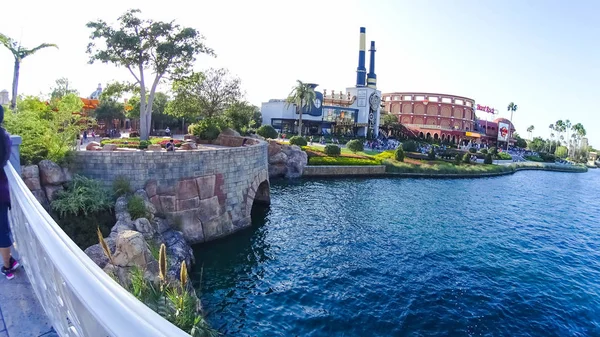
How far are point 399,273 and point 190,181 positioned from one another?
10.8 m

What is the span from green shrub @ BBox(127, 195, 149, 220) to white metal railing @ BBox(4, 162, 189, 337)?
11.1 metres

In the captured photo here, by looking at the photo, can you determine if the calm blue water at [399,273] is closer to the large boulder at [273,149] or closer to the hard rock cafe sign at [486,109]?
the large boulder at [273,149]

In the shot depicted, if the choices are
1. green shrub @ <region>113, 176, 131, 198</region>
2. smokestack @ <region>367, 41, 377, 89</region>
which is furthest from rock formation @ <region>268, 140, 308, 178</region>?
smokestack @ <region>367, 41, 377, 89</region>

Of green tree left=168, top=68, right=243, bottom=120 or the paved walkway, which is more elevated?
green tree left=168, top=68, right=243, bottom=120

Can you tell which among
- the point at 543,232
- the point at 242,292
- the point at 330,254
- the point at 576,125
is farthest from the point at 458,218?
the point at 576,125

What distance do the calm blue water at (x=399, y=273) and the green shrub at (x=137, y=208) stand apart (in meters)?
3.33

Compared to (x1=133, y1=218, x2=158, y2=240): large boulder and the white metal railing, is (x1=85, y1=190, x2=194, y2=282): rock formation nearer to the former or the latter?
(x1=133, y1=218, x2=158, y2=240): large boulder

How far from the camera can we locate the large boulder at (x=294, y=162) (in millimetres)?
38859

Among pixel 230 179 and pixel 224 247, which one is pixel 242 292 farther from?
pixel 230 179

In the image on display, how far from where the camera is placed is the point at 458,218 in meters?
27.0

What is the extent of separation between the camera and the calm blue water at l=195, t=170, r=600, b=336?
12.8 meters

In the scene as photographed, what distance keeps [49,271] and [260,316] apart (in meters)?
10.1

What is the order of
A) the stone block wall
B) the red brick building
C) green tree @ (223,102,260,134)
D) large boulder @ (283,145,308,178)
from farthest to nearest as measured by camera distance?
1. the red brick building
2. green tree @ (223,102,260,134)
3. large boulder @ (283,145,308,178)
4. the stone block wall

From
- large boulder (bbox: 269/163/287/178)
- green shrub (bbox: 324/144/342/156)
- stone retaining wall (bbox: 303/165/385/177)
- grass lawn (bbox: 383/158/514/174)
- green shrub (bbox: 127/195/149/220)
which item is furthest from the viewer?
grass lawn (bbox: 383/158/514/174)
